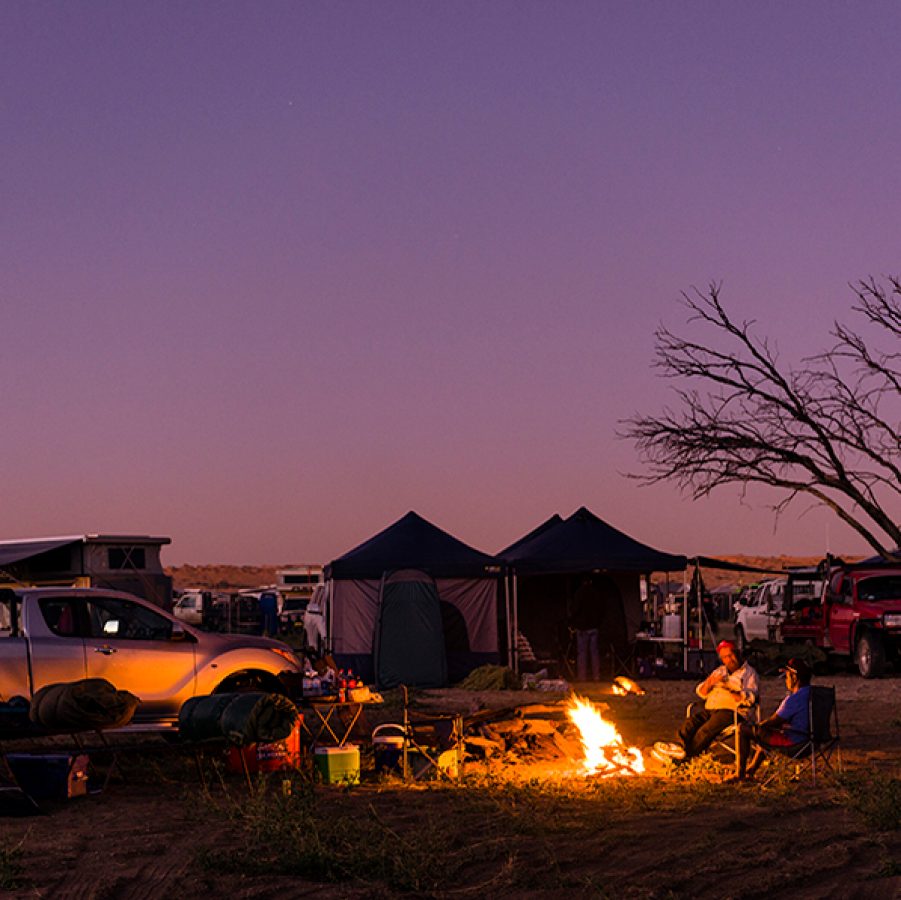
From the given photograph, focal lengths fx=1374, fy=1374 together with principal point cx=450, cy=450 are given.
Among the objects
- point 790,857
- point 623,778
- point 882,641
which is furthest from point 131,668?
point 882,641

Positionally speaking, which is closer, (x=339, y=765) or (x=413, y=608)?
(x=339, y=765)

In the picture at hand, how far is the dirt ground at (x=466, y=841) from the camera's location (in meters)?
7.00

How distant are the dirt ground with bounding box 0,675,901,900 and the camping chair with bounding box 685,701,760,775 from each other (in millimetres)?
323

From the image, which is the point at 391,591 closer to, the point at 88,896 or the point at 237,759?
the point at 237,759

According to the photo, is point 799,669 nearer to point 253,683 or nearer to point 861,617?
point 253,683

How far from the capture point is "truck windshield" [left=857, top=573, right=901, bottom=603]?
2172 cm

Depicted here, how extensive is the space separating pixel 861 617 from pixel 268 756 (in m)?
13.0

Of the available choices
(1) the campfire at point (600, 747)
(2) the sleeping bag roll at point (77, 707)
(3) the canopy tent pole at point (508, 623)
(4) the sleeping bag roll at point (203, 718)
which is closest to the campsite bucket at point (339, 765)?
(4) the sleeping bag roll at point (203, 718)

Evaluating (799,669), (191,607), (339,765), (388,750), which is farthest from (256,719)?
(191,607)

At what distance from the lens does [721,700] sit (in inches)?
437

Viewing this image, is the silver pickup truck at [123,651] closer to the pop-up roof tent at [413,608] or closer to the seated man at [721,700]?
the seated man at [721,700]

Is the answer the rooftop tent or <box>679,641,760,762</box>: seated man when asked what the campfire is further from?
the rooftop tent

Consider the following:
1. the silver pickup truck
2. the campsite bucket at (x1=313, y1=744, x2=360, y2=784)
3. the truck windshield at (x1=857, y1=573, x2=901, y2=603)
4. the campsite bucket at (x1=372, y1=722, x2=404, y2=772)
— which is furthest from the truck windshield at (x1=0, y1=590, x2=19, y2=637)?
the truck windshield at (x1=857, y1=573, x2=901, y2=603)

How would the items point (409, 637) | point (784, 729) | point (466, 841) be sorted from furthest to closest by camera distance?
point (409, 637), point (784, 729), point (466, 841)
